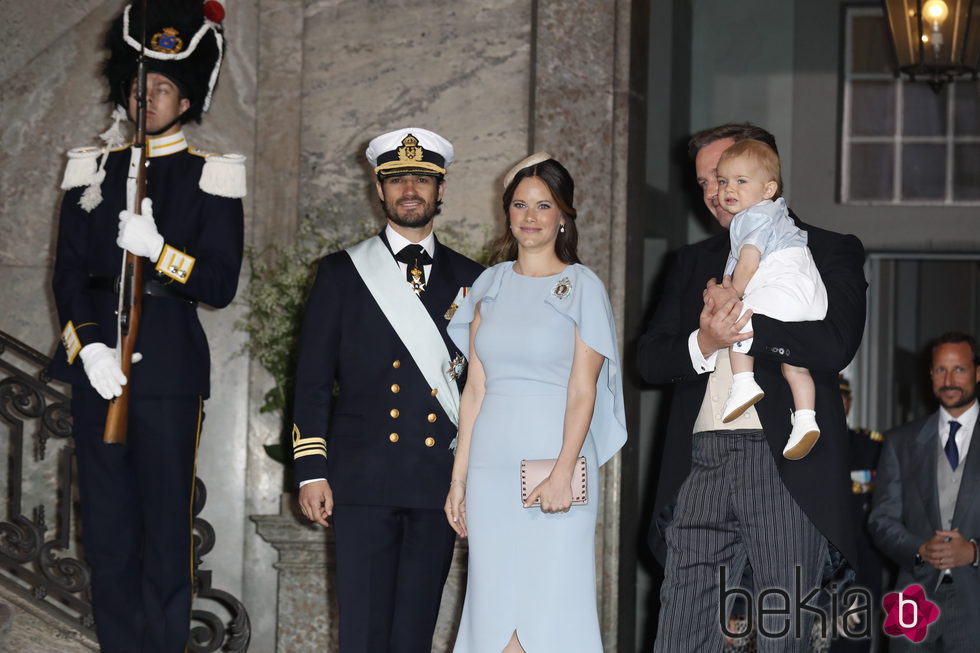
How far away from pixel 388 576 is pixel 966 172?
5542mm

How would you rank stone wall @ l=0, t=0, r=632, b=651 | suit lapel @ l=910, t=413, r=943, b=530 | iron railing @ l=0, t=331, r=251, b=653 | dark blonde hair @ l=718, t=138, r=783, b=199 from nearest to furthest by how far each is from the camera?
dark blonde hair @ l=718, t=138, r=783, b=199
iron railing @ l=0, t=331, r=251, b=653
suit lapel @ l=910, t=413, r=943, b=530
stone wall @ l=0, t=0, r=632, b=651

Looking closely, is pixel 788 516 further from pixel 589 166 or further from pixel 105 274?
pixel 589 166

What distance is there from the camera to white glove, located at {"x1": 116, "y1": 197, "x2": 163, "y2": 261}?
408 cm

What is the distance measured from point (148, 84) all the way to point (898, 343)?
25.0ft

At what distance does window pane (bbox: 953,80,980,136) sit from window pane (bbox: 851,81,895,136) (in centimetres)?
38

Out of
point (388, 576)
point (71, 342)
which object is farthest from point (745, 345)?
point (71, 342)

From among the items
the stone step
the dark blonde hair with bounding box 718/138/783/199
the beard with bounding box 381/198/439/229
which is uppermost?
the dark blonde hair with bounding box 718/138/783/199

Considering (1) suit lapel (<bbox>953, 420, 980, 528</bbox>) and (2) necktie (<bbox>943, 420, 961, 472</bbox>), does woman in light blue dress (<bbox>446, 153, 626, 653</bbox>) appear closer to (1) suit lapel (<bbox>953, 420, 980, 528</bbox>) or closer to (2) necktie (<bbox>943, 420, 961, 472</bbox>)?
(1) suit lapel (<bbox>953, 420, 980, 528</bbox>)

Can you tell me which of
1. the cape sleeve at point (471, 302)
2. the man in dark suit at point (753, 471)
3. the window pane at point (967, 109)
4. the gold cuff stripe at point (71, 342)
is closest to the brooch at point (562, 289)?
the cape sleeve at point (471, 302)

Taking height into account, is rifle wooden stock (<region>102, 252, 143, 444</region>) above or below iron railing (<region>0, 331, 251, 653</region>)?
above

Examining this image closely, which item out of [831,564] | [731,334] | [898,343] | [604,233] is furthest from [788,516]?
[898,343]

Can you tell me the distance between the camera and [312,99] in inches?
265

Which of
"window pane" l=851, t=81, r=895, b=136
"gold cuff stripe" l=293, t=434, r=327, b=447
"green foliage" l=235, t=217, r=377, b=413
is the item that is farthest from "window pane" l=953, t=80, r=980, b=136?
"gold cuff stripe" l=293, t=434, r=327, b=447

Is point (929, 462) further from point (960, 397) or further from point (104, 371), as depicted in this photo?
point (104, 371)
